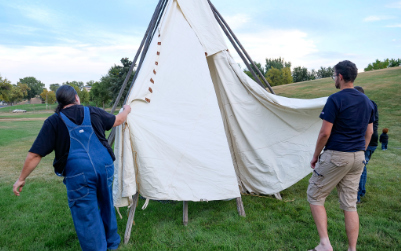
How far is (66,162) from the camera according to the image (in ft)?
8.58

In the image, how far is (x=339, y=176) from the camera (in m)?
2.73

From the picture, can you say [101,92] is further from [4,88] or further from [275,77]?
[275,77]

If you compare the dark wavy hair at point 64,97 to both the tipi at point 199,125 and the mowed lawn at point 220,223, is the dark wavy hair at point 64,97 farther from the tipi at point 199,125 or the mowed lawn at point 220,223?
the mowed lawn at point 220,223

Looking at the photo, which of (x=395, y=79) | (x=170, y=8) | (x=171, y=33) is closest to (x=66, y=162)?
(x=171, y=33)

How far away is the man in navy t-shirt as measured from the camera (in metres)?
2.66

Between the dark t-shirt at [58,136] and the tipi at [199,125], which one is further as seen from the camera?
the tipi at [199,125]

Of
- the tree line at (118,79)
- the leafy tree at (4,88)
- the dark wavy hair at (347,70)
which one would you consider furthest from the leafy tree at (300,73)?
the dark wavy hair at (347,70)

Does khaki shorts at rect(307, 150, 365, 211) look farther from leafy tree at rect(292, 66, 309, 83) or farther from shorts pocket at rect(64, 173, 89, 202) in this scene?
leafy tree at rect(292, 66, 309, 83)

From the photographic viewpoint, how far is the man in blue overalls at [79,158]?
2.55 metres

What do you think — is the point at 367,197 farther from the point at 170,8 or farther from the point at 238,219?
the point at 170,8

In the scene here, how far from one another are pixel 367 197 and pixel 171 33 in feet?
13.7

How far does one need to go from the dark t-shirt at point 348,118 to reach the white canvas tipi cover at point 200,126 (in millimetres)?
1424

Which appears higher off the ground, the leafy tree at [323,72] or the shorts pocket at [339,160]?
the leafy tree at [323,72]

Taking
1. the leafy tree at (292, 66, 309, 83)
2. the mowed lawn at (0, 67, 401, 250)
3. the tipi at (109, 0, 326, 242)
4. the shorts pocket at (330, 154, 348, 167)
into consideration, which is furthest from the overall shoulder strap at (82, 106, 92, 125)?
the leafy tree at (292, 66, 309, 83)
